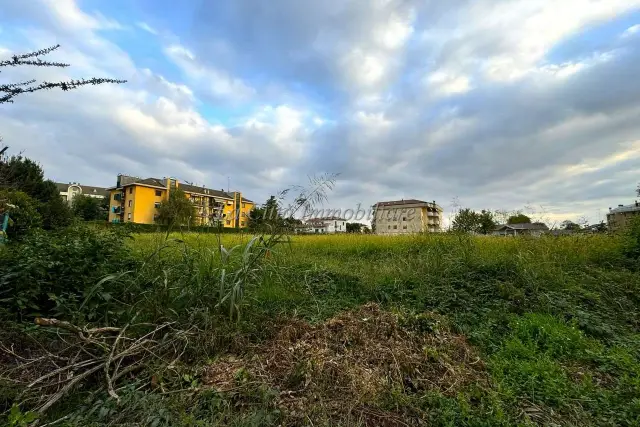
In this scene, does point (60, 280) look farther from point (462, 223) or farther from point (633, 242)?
point (633, 242)

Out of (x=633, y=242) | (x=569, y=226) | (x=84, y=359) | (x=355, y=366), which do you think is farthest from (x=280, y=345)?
(x=569, y=226)

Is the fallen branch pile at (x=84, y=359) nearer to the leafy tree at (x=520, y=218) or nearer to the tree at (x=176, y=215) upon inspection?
the tree at (x=176, y=215)

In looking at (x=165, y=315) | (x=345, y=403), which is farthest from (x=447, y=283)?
(x=165, y=315)

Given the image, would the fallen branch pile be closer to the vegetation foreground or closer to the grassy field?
the vegetation foreground

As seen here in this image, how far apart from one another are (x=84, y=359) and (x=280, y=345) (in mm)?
1339

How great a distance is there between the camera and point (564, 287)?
155 inches

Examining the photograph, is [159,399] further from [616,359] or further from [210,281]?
[616,359]

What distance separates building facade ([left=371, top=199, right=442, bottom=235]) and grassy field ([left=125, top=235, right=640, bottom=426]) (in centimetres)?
274

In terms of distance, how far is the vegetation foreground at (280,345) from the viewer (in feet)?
5.88

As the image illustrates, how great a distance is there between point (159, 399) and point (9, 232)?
5777 millimetres

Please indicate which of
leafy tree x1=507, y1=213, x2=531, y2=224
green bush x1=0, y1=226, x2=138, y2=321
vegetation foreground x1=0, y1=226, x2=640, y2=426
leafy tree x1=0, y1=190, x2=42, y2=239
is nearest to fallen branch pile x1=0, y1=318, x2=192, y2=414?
vegetation foreground x1=0, y1=226, x2=640, y2=426

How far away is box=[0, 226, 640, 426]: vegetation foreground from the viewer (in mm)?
1791

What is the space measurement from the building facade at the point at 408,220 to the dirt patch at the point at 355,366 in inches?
182

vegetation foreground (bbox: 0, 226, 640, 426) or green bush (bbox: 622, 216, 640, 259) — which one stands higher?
green bush (bbox: 622, 216, 640, 259)
